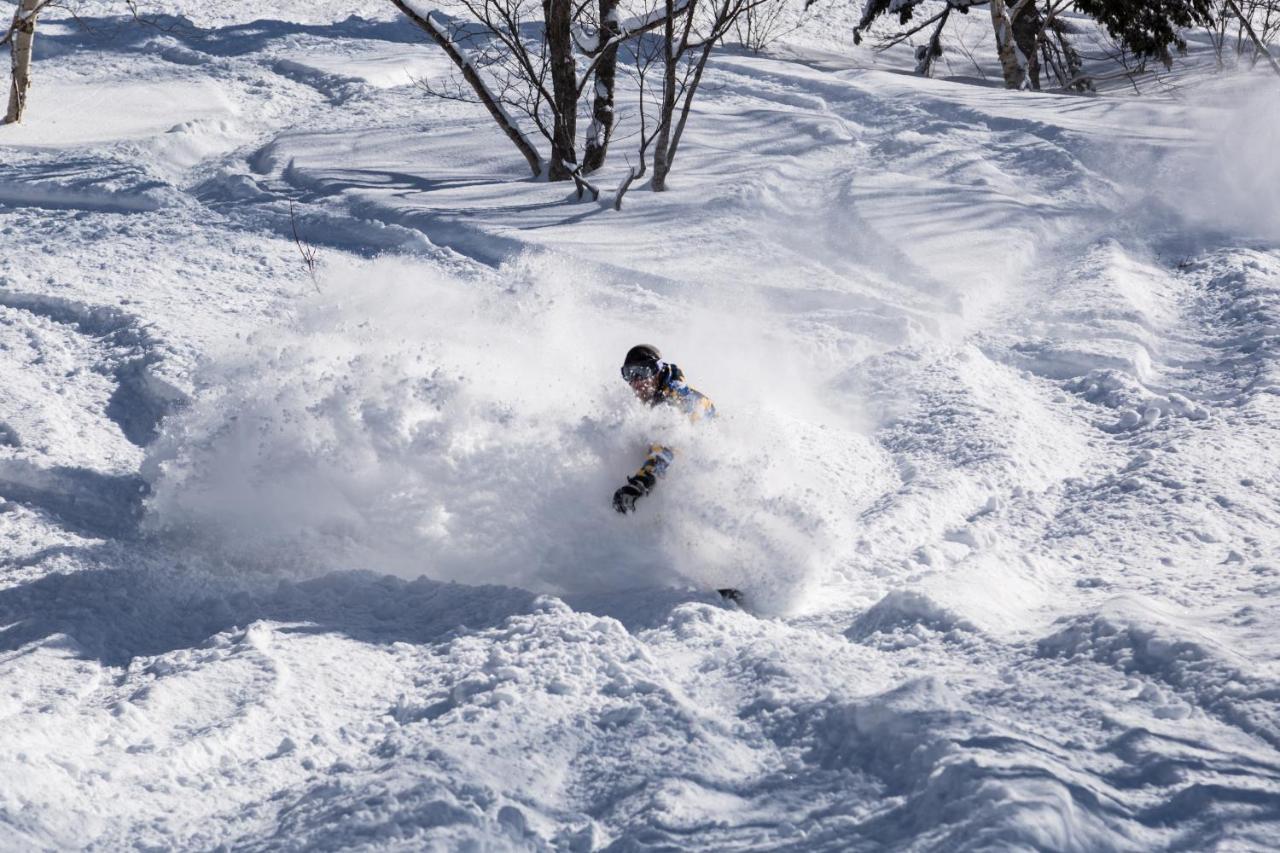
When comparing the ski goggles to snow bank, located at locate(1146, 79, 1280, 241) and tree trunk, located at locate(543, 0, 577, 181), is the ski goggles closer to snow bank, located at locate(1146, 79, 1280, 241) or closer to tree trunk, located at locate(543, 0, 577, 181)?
tree trunk, located at locate(543, 0, 577, 181)

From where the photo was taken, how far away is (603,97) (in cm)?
1300

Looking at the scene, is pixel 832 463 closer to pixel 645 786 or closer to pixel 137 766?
pixel 645 786

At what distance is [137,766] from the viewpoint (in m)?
4.19

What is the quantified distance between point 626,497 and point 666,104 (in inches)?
285

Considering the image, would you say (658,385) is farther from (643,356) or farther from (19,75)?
(19,75)

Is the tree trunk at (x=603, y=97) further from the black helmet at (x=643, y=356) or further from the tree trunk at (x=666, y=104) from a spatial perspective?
the black helmet at (x=643, y=356)

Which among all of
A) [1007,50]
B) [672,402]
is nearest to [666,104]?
[672,402]

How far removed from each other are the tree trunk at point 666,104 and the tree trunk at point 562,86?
0.89 m

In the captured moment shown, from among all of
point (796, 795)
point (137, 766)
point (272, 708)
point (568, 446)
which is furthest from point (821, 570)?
point (137, 766)

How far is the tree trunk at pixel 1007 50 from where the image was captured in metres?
17.2

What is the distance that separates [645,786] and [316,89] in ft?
48.6

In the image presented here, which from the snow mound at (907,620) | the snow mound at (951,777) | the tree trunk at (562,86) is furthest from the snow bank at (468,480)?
the tree trunk at (562,86)

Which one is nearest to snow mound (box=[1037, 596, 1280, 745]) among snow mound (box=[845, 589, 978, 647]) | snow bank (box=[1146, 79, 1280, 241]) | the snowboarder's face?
snow mound (box=[845, 589, 978, 647])

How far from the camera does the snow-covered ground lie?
12.7 ft
